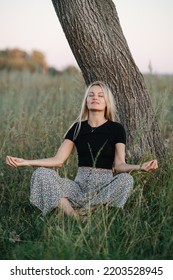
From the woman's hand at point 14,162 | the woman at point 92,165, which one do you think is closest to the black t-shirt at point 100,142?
the woman at point 92,165

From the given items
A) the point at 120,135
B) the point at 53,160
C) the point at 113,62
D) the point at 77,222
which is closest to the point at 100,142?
the point at 120,135

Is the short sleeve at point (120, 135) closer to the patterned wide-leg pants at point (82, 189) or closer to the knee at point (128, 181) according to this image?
the patterned wide-leg pants at point (82, 189)

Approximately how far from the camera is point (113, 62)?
429cm

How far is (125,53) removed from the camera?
434 cm

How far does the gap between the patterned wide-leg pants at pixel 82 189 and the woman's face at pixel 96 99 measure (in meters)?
0.50

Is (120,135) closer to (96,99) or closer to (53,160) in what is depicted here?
(96,99)

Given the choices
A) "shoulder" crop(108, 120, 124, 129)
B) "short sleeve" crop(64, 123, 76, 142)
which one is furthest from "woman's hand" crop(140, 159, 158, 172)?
"short sleeve" crop(64, 123, 76, 142)

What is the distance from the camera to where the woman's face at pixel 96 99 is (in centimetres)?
418

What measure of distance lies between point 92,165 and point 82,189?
0.21 m

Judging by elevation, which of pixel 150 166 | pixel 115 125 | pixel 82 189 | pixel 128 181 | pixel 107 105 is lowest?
pixel 82 189

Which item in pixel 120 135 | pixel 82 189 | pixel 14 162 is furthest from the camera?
pixel 120 135

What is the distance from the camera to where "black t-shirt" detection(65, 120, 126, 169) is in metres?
4.16
